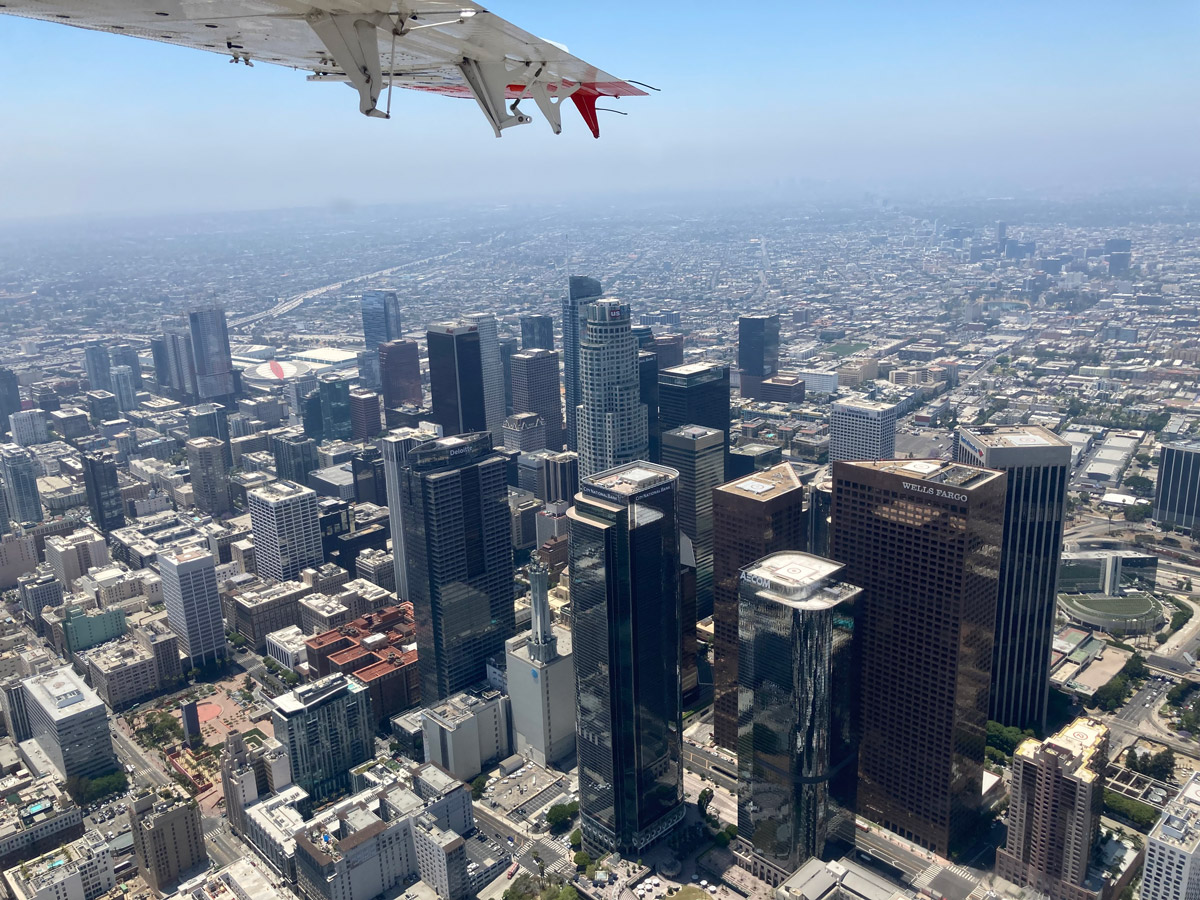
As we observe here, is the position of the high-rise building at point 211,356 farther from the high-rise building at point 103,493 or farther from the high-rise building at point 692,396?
the high-rise building at point 692,396

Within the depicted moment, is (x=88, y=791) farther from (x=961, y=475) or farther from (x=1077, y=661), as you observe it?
(x=1077, y=661)

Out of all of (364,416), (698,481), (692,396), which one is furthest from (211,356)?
(698,481)

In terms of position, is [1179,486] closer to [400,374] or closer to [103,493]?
[400,374]

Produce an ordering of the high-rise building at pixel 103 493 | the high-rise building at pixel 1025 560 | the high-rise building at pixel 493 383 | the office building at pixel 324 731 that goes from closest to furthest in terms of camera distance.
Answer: the high-rise building at pixel 1025 560 < the office building at pixel 324 731 < the high-rise building at pixel 103 493 < the high-rise building at pixel 493 383

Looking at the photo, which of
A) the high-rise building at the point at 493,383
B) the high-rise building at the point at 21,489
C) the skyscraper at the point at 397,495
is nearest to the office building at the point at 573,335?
the high-rise building at the point at 493,383

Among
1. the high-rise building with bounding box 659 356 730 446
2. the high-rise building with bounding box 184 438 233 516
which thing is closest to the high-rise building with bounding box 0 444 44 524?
the high-rise building with bounding box 184 438 233 516

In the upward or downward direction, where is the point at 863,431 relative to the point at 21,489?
upward

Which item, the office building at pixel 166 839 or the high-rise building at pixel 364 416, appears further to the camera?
the high-rise building at pixel 364 416
